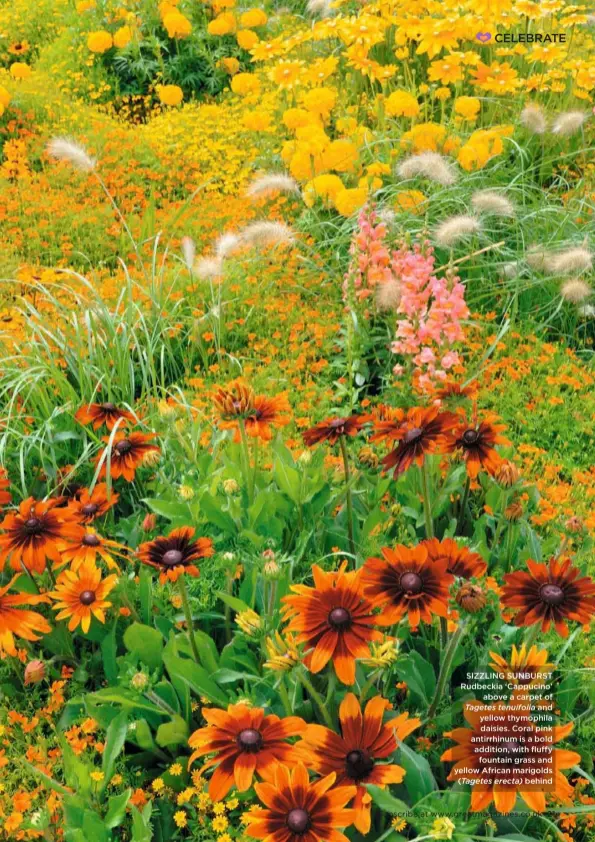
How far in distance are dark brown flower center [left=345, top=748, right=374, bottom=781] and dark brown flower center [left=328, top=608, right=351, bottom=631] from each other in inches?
8.6

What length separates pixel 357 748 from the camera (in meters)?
1.50

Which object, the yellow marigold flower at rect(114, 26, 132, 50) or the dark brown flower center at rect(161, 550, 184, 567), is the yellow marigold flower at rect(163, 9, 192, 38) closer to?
the yellow marigold flower at rect(114, 26, 132, 50)

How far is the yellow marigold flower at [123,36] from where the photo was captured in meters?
6.40

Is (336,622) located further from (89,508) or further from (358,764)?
(89,508)

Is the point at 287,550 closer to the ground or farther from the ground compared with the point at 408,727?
closer to the ground

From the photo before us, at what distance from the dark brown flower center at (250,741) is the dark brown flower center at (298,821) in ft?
0.43

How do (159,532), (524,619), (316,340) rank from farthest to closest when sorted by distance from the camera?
1. (316,340)
2. (159,532)
3. (524,619)

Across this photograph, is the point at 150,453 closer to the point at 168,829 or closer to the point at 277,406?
the point at 277,406

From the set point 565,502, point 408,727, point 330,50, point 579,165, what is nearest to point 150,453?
point 408,727

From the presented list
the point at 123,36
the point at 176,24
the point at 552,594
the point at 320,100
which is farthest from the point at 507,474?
the point at 123,36

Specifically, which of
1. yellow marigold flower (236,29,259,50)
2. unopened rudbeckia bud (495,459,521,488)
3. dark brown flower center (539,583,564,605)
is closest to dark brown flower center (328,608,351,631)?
dark brown flower center (539,583,564,605)

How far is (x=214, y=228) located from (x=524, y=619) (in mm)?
3603

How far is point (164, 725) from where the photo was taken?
1849 millimetres

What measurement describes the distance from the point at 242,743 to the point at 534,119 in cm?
365
